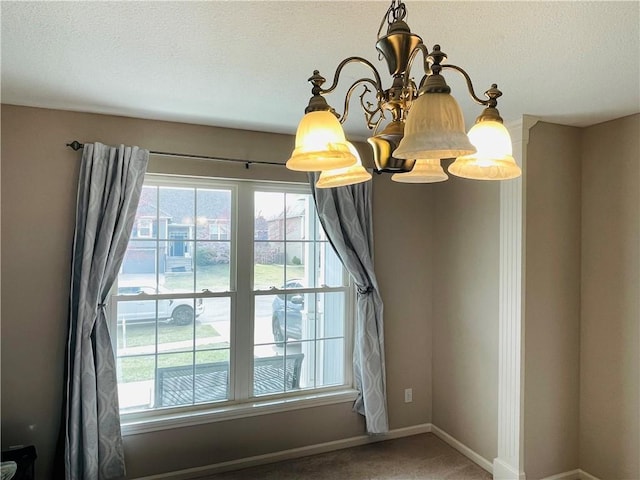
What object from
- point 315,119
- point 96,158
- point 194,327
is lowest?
point 194,327

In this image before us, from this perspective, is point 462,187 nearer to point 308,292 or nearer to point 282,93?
point 308,292

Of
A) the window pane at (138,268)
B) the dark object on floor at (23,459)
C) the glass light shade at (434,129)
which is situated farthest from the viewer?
the window pane at (138,268)

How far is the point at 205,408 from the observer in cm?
306

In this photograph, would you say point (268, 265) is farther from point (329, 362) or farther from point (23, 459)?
point (23, 459)

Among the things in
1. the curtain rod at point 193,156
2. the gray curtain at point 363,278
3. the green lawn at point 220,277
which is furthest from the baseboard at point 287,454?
the curtain rod at point 193,156

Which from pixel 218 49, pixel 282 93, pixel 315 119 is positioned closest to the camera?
pixel 315 119

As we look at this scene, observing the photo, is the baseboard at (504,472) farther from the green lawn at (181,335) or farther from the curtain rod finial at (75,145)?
the curtain rod finial at (75,145)

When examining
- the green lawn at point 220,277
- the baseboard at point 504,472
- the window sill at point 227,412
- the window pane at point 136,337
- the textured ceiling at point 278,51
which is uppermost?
the textured ceiling at point 278,51

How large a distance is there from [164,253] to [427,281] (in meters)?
2.17

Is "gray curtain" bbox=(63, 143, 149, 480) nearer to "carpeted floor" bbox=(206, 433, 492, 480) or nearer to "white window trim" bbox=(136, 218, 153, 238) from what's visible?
"white window trim" bbox=(136, 218, 153, 238)

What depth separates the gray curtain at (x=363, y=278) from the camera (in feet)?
10.8

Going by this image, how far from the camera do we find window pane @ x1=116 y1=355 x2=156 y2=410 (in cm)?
291

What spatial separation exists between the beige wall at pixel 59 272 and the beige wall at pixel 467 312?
499 millimetres

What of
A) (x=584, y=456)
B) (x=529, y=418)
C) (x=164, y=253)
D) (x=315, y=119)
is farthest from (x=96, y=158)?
(x=584, y=456)
